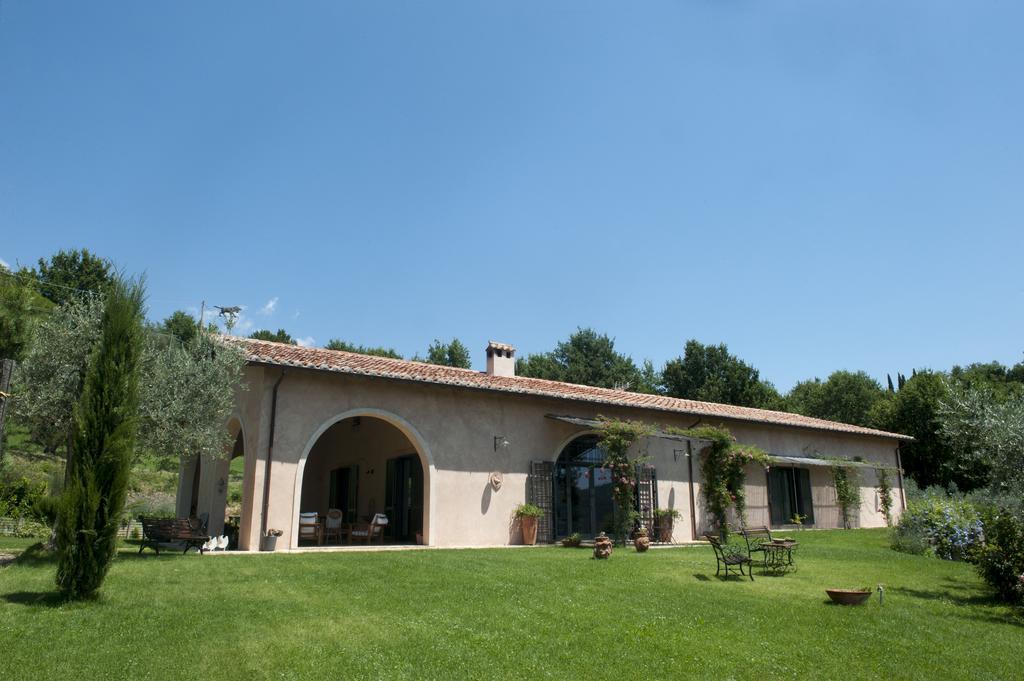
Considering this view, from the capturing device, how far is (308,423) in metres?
14.5

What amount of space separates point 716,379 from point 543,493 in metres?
30.3

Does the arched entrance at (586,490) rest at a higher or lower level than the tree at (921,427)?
lower

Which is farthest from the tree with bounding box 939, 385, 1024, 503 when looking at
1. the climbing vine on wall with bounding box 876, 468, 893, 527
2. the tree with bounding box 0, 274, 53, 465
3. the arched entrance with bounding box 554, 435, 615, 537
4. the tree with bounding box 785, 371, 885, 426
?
the tree with bounding box 785, 371, 885, 426

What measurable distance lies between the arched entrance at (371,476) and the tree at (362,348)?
918 inches

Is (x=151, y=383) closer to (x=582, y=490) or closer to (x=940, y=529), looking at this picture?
(x=582, y=490)

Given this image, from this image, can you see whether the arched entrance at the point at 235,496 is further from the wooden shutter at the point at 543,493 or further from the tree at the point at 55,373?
the wooden shutter at the point at 543,493

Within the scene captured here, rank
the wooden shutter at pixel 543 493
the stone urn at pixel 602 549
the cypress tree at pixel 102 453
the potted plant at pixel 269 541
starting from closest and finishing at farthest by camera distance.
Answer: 1. the cypress tree at pixel 102 453
2. the stone urn at pixel 602 549
3. the potted plant at pixel 269 541
4. the wooden shutter at pixel 543 493

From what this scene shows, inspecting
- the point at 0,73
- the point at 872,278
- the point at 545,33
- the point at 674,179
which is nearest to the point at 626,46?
the point at 545,33

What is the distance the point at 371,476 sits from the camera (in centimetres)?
2012

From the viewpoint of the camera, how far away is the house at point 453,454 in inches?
563

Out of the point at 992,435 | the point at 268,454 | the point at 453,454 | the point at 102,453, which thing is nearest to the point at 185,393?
the point at 268,454

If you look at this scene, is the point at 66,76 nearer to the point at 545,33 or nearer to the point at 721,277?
the point at 545,33

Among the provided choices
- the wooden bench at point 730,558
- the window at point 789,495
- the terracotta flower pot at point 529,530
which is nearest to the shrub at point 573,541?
the terracotta flower pot at point 529,530

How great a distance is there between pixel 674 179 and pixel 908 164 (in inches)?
171
